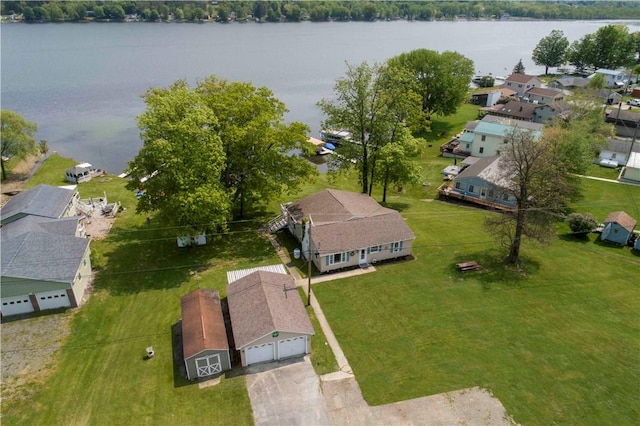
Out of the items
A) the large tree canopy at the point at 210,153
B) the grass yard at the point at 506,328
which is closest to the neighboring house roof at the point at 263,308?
the grass yard at the point at 506,328

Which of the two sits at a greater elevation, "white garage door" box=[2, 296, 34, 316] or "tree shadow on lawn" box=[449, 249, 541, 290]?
"white garage door" box=[2, 296, 34, 316]

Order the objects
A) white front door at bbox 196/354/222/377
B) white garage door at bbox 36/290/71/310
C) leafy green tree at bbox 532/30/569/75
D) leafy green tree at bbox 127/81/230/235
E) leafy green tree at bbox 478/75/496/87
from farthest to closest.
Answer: leafy green tree at bbox 532/30/569/75
leafy green tree at bbox 478/75/496/87
leafy green tree at bbox 127/81/230/235
white garage door at bbox 36/290/71/310
white front door at bbox 196/354/222/377

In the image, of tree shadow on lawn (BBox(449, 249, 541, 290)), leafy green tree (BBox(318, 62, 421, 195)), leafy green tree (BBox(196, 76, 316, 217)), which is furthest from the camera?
leafy green tree (BBox(318, 62, 421, 195))

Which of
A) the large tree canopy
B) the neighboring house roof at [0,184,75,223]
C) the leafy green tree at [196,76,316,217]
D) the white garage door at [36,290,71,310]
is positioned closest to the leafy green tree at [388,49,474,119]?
the leafy green tree at [196,76,316,217]

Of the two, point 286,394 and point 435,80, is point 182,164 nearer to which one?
point 286,394

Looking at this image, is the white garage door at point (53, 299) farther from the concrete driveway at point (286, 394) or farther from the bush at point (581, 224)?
the bush at point (581, 224)

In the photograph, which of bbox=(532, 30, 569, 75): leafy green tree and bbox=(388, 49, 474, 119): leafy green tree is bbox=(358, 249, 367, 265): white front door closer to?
bbox=(388, 49, 474, 119): leafy green tree

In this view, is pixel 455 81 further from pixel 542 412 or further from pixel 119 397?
pixel 119 397
